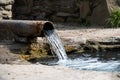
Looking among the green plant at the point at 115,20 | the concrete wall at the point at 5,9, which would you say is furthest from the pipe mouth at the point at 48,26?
the green plant at the point at 115,20

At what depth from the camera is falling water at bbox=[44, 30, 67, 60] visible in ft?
23.3

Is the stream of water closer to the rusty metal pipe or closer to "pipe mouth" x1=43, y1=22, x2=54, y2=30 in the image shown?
"pipe mouth" x1=43, y1=22, x2=54, y2=30

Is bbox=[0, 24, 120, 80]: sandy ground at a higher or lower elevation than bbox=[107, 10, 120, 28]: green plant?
higher

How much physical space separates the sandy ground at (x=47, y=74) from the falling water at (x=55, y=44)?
1.37 metres

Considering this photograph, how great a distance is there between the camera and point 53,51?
7.23 metres

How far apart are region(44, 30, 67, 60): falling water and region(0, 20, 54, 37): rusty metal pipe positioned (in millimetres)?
138

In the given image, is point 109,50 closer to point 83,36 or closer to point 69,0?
point 83,36

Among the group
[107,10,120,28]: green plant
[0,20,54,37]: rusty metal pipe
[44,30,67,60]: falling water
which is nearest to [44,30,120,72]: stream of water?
[44,30,67,60]: falling water

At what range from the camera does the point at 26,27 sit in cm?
727

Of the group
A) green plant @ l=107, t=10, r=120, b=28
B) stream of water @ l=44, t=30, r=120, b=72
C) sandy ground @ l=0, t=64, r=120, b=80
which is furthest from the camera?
green plant @ l=107, t=10, r=120, b=28

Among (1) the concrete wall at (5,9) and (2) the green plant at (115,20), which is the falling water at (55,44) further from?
(2) the green plant at (115,20)

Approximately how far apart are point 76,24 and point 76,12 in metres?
0.59

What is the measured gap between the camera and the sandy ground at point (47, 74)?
504cm

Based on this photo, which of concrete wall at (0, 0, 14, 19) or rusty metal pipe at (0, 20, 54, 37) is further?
concrete wall at (0, 0, 14, 19)
